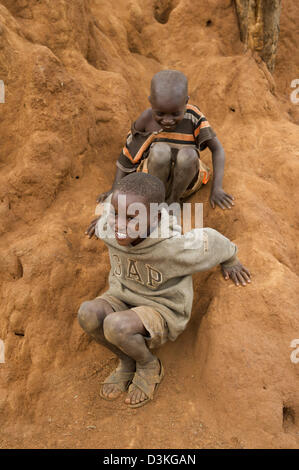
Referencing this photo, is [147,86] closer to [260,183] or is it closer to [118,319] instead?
[260,183]

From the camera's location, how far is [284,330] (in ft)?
7.16

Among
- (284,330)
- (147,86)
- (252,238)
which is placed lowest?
(284,330)

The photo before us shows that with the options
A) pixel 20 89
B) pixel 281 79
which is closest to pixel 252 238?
pixel 20 89

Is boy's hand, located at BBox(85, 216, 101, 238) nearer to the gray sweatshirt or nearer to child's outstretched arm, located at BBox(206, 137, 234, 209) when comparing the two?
the gray sweatshirt

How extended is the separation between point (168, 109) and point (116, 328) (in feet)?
4.42

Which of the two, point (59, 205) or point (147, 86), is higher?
point (147, 86)

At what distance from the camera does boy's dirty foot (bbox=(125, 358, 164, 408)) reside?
84.7 inches

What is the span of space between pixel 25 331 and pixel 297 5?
468 centimetres

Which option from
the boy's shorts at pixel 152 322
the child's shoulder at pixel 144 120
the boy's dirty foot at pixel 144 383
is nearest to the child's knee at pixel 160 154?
the child's shoulder at pixel 144 120

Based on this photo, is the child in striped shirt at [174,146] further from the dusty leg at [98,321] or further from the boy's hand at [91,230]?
the dusty leg at [98,321]

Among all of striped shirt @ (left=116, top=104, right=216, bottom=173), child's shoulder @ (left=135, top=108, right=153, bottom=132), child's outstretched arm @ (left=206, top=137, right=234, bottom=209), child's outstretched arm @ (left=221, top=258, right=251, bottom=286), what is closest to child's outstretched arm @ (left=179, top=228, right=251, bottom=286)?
child's outstretched arm @ (left=221, top=258, right=251, bottom=286)

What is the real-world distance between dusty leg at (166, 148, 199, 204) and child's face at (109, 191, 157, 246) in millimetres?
836

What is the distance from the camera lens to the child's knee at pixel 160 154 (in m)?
2.62

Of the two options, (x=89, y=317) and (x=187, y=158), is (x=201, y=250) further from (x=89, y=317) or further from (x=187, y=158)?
(x=187, y=158)
